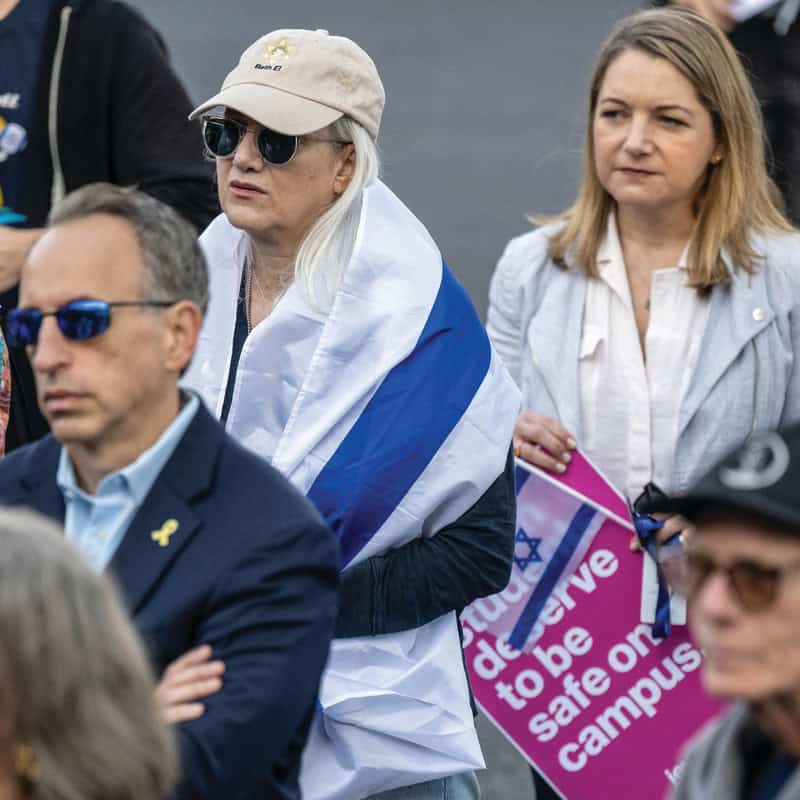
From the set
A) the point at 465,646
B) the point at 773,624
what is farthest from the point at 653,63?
the point at 773,624

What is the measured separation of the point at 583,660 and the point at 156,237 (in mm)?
1715

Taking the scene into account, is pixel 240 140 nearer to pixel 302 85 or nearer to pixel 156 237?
pixel 302 85

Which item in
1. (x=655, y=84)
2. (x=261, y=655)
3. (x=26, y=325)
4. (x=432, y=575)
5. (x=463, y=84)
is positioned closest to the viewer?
(x=261, y=655)

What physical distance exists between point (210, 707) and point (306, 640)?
0.18 metres

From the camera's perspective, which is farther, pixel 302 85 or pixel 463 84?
pixel 463 84

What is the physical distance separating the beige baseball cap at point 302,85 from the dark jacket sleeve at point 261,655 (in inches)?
53.2

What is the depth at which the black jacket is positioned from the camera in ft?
15.8

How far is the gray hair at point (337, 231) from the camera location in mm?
4492

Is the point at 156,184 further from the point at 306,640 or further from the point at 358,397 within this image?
the point at 306,640

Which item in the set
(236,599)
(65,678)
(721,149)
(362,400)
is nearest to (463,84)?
(721,149)

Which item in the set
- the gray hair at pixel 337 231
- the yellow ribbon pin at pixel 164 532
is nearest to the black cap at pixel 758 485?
the yellow ribbon pin at pixel 164 532

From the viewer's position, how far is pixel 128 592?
3.46m

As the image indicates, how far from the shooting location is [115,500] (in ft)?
11.7

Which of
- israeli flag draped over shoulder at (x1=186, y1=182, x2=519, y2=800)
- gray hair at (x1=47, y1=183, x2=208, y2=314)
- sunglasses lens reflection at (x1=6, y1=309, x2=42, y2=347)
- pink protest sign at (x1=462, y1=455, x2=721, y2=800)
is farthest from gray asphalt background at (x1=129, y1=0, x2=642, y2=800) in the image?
sunglasses lens reflection at (x1=6, y1=309, x2=42, y2=347)
